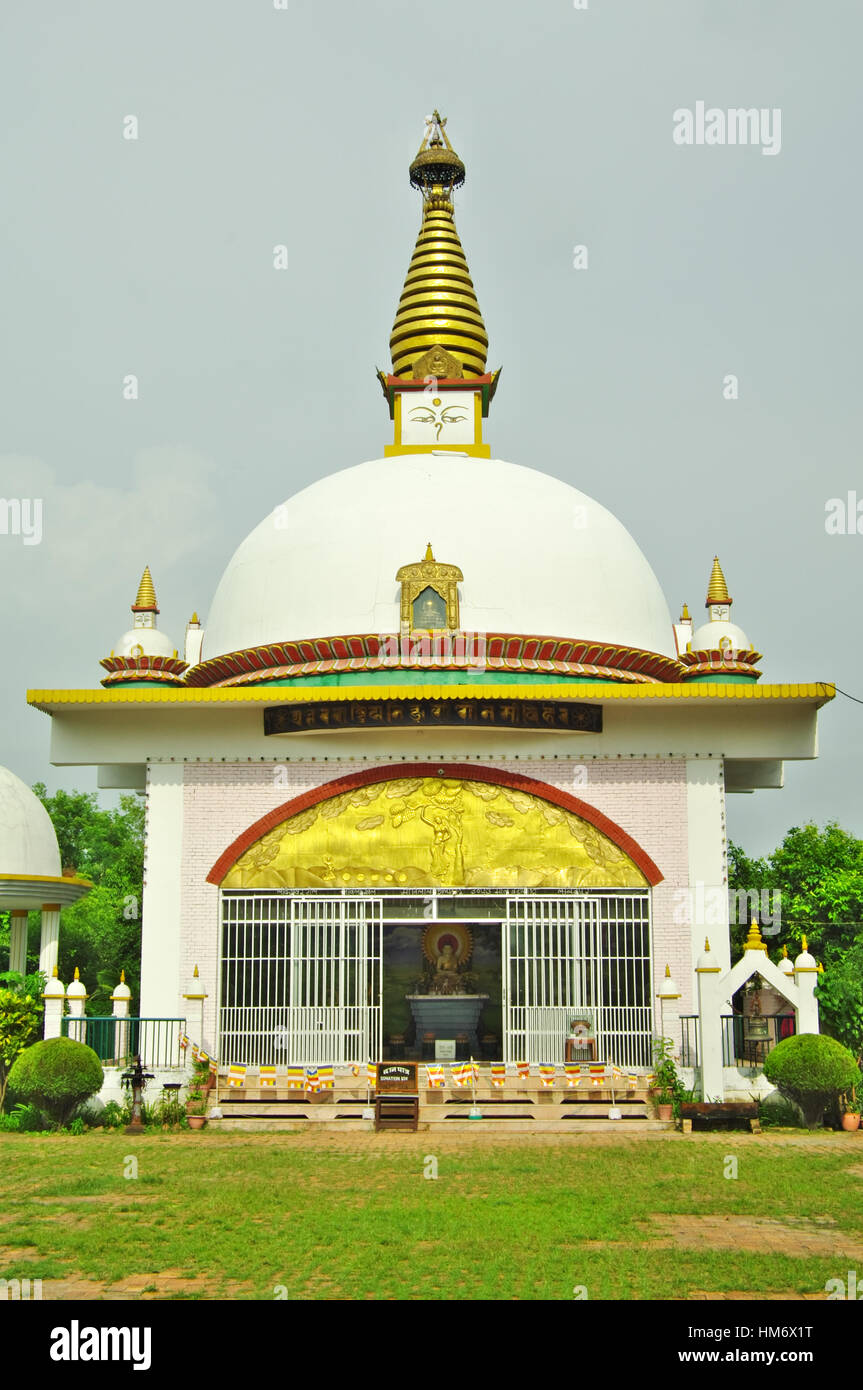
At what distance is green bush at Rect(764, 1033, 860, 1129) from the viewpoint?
17516mm

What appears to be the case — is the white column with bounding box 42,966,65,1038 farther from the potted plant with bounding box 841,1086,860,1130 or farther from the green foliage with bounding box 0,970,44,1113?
the potted plant with bounding box 841,1086,860,1130

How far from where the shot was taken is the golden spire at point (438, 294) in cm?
3059

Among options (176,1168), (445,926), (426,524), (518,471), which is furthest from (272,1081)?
(518,471)

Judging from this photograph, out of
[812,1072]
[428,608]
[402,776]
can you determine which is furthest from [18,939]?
[812,1072]

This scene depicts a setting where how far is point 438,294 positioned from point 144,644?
11.3m

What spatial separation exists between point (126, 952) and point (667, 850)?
1895 cm

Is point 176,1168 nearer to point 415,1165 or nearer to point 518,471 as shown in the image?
point 415,1165

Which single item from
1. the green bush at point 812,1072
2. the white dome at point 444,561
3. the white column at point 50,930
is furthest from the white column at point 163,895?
the green bush at point 812,1072

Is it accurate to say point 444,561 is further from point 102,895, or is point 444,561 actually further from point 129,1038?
point 102,895

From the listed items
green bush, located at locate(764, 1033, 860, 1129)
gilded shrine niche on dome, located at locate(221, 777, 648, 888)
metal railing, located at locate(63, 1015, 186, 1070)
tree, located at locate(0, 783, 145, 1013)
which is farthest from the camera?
tree, located at locate(0, 783, 145, 1013)

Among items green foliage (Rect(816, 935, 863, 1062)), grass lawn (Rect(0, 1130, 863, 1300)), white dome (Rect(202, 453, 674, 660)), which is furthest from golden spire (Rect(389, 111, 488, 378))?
grass lawn (Rect(0, 1130, 863, 1300))

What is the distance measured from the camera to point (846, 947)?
93.3 feet

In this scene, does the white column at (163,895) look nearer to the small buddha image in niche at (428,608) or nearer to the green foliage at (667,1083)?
the small buddha image in niche at (428,608)

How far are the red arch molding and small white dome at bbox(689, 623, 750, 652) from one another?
402 centimetres
